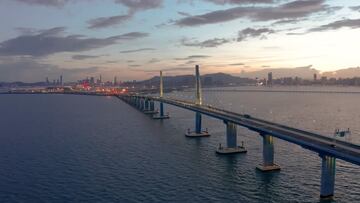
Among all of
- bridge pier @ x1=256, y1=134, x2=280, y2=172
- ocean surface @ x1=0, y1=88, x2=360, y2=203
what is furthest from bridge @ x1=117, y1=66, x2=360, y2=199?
ocean surface @ x1=0, y1=88, x2=360, y2=203

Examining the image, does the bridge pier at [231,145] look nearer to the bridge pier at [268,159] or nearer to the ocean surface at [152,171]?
the ocean surface at [152,171]

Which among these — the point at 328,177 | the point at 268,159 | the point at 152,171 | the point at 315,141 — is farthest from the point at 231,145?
the point at 328,177

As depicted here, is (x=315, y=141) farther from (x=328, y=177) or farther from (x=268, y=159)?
(x=268, y=159)

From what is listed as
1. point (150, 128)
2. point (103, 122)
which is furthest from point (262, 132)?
point (103, 122)

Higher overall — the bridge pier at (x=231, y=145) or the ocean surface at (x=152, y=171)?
the bridge pier at (x=231, y=145)

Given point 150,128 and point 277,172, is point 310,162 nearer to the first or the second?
point 277,172

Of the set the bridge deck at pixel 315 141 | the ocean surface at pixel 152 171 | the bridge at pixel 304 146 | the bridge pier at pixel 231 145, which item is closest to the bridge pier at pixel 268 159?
the bridge at pixel 304 146

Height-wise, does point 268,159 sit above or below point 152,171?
above

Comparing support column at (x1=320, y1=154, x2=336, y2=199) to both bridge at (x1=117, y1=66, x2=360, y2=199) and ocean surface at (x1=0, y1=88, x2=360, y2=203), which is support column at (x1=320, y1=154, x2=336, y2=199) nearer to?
bridge at (x1=117, y1=66, x2=360, y2=199)

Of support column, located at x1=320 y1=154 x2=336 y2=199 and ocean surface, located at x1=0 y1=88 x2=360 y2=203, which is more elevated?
support column, located at x1=320 y1=154 x2=336 y2=199
